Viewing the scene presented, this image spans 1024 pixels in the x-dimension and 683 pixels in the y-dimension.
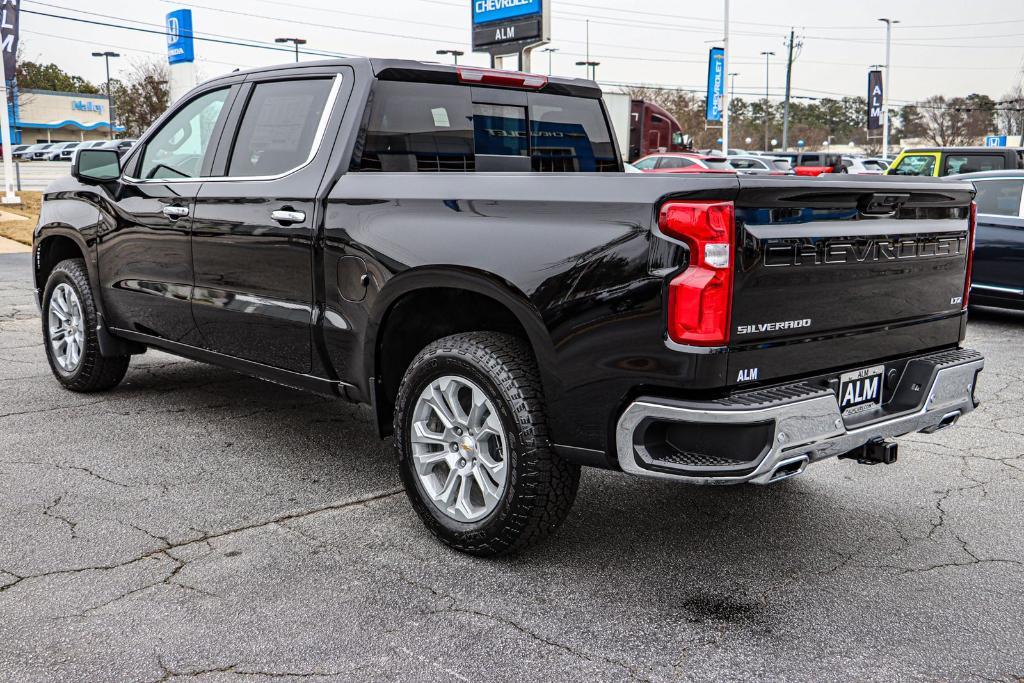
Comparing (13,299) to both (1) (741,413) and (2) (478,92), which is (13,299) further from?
(1) (741,413)

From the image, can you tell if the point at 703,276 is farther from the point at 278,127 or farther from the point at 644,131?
the point at 644,131

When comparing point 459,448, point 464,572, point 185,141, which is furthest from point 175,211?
point 464,572

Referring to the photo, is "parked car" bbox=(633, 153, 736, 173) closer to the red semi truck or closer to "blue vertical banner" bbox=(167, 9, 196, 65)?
the red semi truck

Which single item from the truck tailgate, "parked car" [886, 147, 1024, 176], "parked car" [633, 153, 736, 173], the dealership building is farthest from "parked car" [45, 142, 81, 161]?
the truck tailgate

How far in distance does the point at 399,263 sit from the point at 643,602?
5.11 feet

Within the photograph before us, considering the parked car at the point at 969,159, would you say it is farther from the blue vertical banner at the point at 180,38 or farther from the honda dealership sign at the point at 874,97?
the honda dealership sign at the point at 874,97

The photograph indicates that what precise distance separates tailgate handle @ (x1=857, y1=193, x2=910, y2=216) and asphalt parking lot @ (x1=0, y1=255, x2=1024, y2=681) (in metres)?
1.33

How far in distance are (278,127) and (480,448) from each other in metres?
1.98

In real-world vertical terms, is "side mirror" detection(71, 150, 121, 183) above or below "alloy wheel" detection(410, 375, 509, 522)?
above

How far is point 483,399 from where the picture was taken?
3.63 m

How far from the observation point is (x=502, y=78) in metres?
4.84

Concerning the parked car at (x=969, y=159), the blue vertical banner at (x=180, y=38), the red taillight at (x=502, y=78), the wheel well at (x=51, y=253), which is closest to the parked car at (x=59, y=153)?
the blue vertical banner at (x=180, y=38)

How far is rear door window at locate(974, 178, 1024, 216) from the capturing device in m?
9.65

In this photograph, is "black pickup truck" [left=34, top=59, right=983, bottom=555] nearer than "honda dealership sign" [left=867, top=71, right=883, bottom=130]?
Yes
